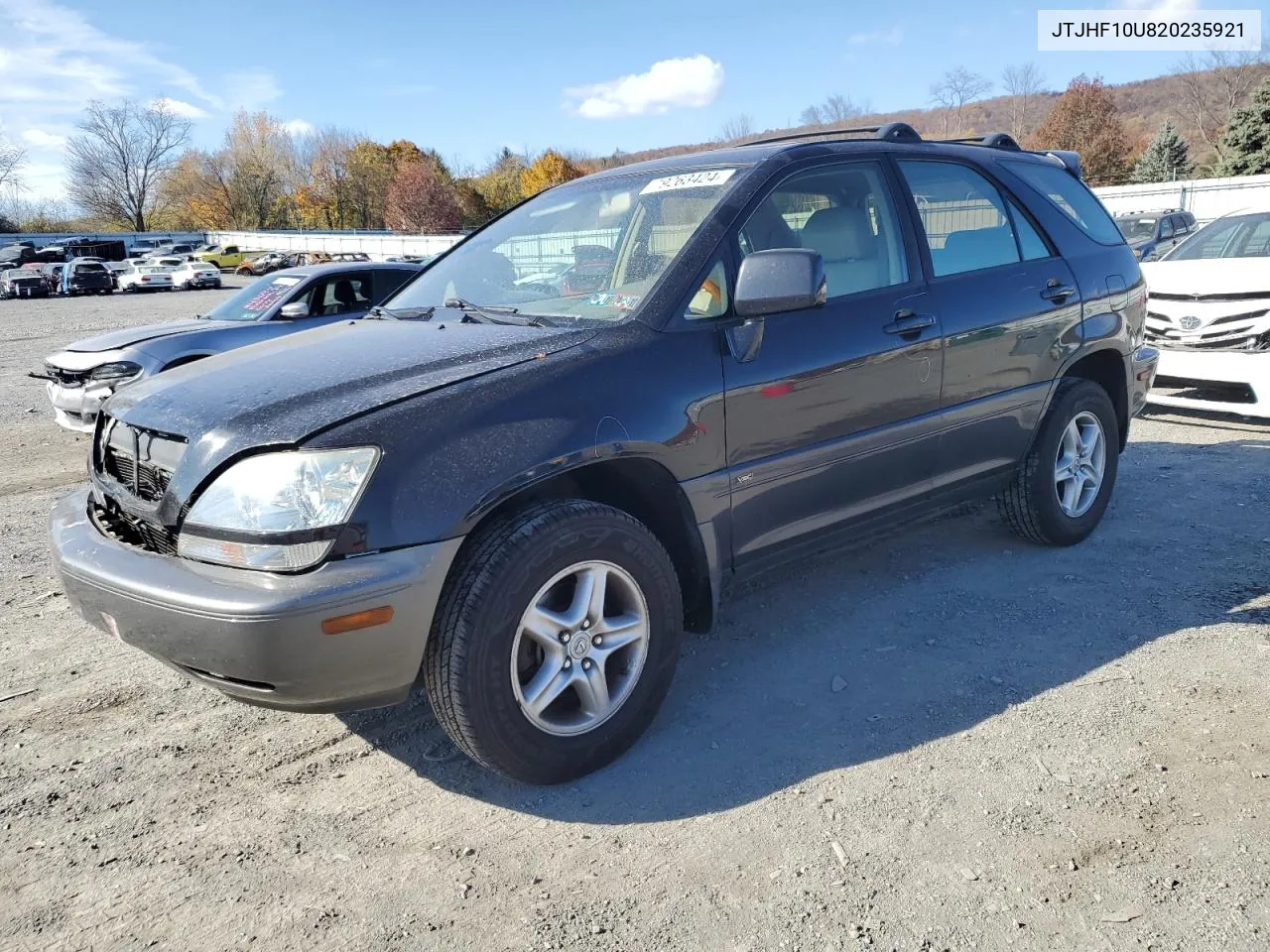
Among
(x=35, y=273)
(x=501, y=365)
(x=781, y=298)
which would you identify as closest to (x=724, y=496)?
(x=781, y=298)

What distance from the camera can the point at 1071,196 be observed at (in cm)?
472

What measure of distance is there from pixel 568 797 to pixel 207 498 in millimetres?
1313

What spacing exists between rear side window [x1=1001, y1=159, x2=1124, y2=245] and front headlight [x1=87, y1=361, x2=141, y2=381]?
22.5ft

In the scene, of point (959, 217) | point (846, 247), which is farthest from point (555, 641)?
point (959, 217)

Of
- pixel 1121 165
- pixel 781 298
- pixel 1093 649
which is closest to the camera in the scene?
pixel 781 298

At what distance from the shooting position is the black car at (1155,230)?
1120 cm

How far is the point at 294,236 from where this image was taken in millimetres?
63844

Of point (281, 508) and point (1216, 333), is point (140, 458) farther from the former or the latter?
point (1216, 333)

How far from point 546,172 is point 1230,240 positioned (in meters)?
84.3

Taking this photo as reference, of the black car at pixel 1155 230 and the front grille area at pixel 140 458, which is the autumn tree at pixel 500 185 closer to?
the black car at pixel 1155 230

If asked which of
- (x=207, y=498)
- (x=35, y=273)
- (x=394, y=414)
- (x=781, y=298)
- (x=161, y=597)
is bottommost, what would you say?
(x=161, y=597)

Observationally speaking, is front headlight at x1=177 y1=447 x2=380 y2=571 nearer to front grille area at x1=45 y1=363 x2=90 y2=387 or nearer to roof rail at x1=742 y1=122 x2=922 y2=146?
roof rail at x1=742 y1=122 x2=922 y2=146

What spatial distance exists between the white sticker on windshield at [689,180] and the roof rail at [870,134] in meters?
0.55

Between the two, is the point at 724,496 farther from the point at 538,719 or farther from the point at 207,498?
the point at 207,498
